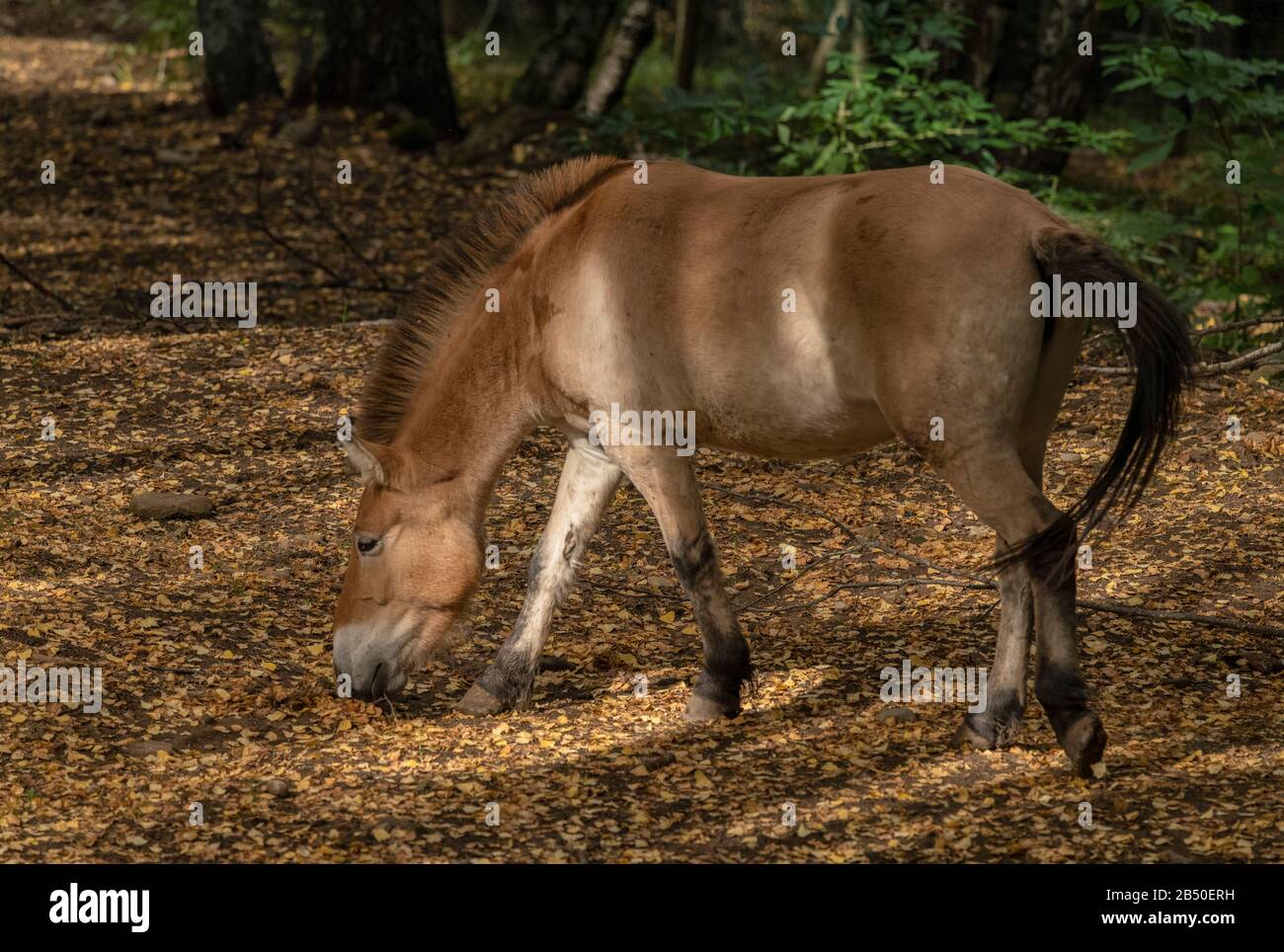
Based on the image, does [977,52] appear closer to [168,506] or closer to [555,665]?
[168,506]

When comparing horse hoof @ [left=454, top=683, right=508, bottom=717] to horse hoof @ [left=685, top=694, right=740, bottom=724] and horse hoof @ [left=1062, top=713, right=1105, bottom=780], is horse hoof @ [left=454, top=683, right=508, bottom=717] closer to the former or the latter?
horse hoof @ [left=685, top=694, right=740, bottom=724]

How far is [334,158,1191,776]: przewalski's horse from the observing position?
180 inches

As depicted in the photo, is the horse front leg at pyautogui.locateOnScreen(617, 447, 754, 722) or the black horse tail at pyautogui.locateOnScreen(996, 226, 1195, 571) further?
the horse front leg at pyautogui.locateOnScreen(617, 447, 754, 722)

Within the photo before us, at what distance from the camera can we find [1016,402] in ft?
15.1

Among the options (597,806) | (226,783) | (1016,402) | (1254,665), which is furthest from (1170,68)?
(226,783)

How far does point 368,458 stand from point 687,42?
10.2 metres

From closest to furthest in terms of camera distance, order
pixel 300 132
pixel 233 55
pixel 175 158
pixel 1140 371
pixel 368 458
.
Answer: pixel 1140 371
pixel 368 458
pixel 175 158
pixel 300 132
pixel 233 55

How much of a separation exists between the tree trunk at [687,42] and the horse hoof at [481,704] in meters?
9.86

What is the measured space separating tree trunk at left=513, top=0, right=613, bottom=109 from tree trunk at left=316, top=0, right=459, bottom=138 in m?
0.75

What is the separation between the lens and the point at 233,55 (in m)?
13.7

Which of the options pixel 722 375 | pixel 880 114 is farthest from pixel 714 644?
pixel 880 114

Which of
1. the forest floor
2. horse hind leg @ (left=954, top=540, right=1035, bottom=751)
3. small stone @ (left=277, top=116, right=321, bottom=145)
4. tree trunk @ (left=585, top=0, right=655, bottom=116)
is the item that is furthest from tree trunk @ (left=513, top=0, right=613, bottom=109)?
horse hind leg @ (left=954, top=540, right=1035, bottom=751)

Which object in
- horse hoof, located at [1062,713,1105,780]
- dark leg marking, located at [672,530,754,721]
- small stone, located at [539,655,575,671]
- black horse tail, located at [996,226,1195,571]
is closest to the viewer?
black horse tail, located at [996,226,1195,571]

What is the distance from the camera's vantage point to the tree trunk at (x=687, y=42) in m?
14.3
